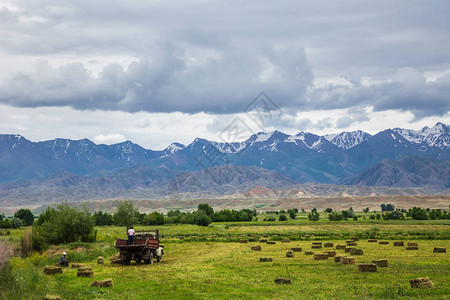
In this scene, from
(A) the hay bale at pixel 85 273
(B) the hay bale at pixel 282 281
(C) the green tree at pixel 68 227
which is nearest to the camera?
(B) the hay bale at pixel 282 281

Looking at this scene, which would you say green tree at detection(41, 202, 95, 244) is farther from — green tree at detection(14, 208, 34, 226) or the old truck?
green tree at detection(14, 208, 34, 226)

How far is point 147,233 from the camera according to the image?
44062mm

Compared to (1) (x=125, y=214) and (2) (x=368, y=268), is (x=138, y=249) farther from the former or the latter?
(1) (x=125, y=214)

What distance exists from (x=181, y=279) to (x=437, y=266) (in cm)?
1763

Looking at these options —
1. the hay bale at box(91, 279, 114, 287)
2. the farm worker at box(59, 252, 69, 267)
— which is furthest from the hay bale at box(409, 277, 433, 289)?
the farm worker at box(59, 252, 69, 267)

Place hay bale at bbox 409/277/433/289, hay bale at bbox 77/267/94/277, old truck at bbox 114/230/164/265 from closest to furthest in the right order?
1. hay bale at bbox 409/277/433/289
2. hay bale at bbox 77/267/94/277
3. old truck at bbox 114/230/164/265

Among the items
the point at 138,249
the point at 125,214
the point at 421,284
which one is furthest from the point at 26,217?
the point at 421,284

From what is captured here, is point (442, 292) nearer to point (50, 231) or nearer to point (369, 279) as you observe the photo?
point (369, 279)

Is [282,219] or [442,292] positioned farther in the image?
[282,219]

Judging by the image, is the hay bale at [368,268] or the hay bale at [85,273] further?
the hay bale at [85,273]

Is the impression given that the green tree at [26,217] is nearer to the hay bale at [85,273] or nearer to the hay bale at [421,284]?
the hay bale at [85,273]

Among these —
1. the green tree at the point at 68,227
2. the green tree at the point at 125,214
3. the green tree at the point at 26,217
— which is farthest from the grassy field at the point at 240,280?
the green tree at the point at 26,217

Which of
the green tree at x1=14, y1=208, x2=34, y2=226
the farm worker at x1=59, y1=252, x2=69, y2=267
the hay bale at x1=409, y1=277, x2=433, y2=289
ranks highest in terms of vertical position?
the hay bale at x1=409, y1=277, x2=433, y2=289

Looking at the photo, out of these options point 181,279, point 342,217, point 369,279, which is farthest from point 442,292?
point 342,217
